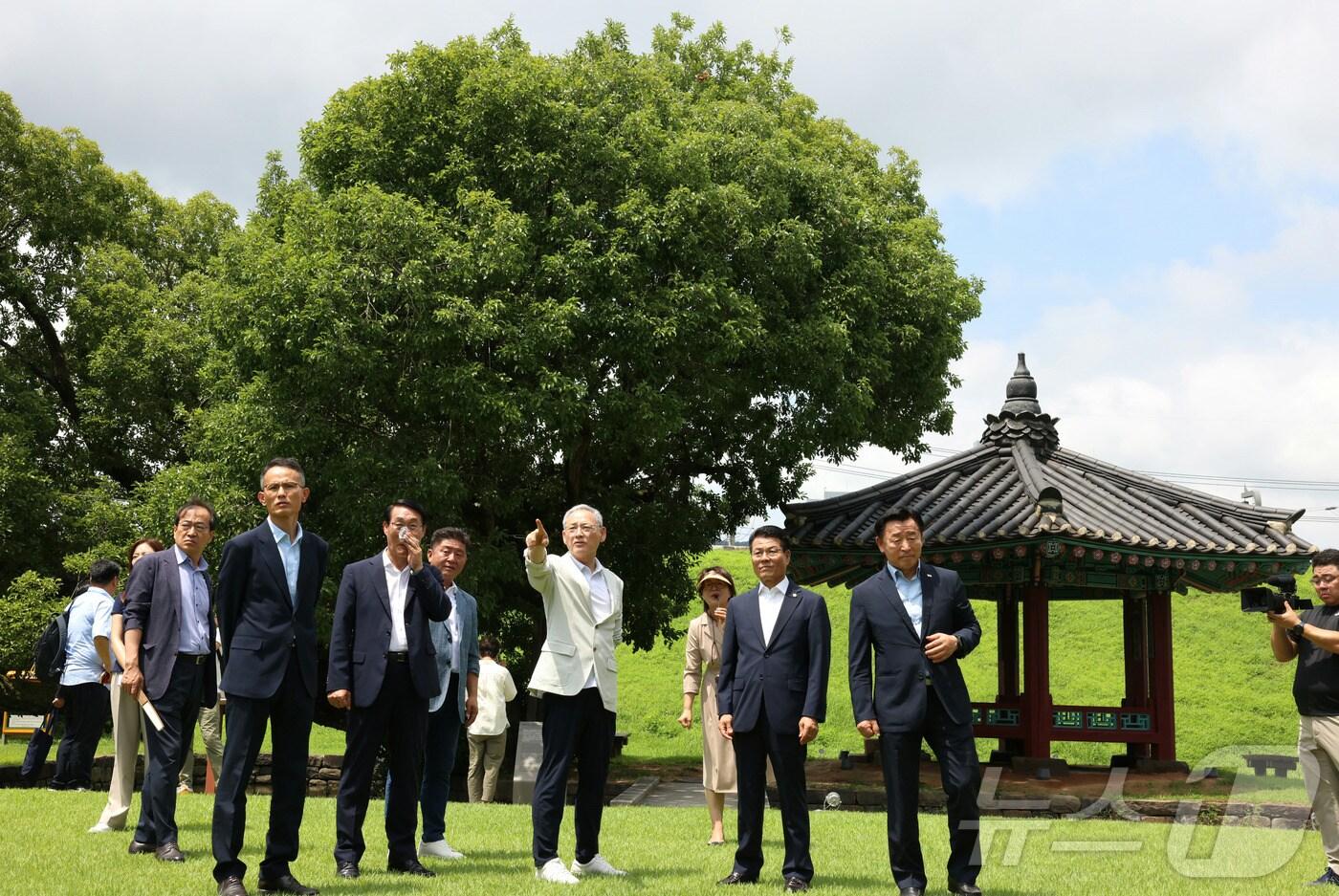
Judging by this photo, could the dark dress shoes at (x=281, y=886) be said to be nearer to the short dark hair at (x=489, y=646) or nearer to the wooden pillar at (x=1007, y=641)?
the short dark hair at (x=489, y=646)

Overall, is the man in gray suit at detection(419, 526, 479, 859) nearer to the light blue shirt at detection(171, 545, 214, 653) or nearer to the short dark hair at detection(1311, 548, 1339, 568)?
the light blue shirt at detection(171, 545, 214, 653)

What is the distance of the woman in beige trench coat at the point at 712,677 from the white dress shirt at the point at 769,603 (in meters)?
2.00

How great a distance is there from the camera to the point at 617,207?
16.3 meters

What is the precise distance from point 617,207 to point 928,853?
34.4ft

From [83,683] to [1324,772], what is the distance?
9986 millimetres

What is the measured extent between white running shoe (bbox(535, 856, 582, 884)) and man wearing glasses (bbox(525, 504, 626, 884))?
0.07 meters

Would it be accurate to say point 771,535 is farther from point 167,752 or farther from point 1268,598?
point 167,752

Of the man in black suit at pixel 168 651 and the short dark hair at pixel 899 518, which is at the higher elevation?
the short dark hair at pixel 899 518

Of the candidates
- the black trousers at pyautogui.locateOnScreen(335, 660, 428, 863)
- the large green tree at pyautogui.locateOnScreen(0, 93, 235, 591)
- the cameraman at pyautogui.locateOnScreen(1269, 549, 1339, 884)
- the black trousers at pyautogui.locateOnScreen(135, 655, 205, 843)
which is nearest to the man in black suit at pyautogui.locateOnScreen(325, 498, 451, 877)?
the black trousers at pyautogui.locateOnScreen(335, 660, 428, 863)

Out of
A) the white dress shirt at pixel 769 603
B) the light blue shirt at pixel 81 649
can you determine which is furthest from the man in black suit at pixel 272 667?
the light blue shirt at pixel 81 649

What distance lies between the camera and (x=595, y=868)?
6.80m

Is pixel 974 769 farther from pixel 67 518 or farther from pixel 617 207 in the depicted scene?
pixel 67 518

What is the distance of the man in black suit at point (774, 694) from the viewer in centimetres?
660

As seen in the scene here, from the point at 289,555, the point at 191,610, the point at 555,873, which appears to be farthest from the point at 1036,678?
the point at 289,555
